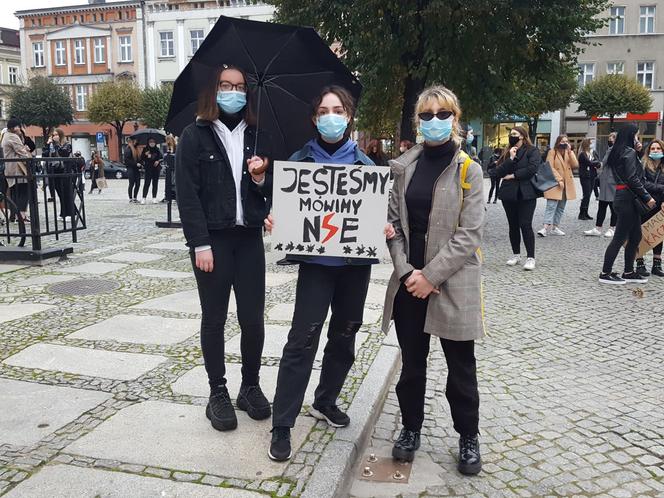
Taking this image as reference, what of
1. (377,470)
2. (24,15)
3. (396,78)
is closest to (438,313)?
(377,470)

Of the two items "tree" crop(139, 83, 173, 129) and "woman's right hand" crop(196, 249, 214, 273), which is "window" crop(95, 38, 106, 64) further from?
"woman's right hand" crop(196, 249, 214, 273)

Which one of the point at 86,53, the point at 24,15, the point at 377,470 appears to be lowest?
the point at 377,470

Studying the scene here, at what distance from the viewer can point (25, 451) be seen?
3.29 metres

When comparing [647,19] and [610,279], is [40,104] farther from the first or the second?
[610,279]

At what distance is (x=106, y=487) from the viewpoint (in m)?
2.93

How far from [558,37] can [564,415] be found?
957 centimetres

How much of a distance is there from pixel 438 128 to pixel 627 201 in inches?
216

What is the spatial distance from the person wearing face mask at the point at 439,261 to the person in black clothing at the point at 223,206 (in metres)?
0.78

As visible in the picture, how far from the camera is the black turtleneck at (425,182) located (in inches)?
130

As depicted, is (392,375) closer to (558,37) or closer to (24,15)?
(558,37)

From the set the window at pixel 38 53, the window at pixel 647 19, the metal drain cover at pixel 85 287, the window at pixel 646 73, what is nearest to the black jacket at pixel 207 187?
the metal drain cover at pixel 85 287

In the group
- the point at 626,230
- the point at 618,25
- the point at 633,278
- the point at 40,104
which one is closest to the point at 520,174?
the point at 626,230

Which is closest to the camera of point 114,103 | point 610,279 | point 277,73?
point 277,73

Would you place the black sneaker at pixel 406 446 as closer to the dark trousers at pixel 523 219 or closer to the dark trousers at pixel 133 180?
the dark trousers at pixel 523 219
